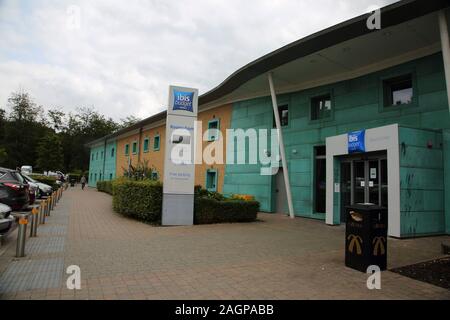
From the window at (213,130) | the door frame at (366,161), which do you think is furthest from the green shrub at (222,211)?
the window at (213,130)

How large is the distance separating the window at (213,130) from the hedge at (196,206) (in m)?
7.21

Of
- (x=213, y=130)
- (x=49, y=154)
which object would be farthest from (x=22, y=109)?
(x=213, y=130)

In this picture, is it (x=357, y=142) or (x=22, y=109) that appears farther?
(x=22, y=109)

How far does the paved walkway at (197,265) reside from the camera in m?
4.38

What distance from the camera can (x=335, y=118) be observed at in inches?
520

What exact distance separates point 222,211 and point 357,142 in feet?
16.8

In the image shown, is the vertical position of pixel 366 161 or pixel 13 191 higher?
pixel 366 161

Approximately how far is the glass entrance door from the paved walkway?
198 centimetres

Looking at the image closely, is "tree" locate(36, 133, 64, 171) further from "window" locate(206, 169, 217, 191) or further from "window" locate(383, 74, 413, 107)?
"window" locate(383, 74, 413, 107)

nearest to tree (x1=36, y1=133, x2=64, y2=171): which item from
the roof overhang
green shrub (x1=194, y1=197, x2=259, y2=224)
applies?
the roof overhang

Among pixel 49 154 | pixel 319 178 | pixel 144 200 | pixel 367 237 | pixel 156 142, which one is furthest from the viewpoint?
pixel 49 154

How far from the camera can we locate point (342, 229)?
1068 centimetres

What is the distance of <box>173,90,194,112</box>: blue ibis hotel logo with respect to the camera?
36.8 feet

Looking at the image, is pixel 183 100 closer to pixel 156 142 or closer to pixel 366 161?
pixel 366 161
